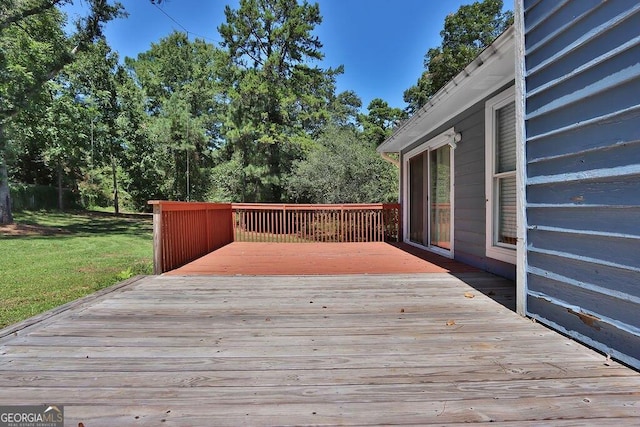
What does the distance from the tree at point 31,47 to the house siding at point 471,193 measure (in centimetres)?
1218

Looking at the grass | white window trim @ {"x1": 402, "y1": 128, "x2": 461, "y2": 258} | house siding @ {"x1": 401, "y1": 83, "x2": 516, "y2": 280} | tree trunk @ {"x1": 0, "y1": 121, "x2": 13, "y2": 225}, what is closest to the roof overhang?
house siding @ {"x1": 401, "y1": 83, "x2": 516, "y2": 280}

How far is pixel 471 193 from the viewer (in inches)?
168

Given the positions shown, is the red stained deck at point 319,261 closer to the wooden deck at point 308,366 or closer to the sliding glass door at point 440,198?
the sliding glass door at point 440,198

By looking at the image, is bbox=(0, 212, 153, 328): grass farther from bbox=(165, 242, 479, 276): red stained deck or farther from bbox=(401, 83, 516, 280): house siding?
bbox=(401, 83, 516, 280): house siding

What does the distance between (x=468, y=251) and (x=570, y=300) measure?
2.41m

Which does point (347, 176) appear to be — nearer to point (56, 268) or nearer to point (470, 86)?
point (470, 86)

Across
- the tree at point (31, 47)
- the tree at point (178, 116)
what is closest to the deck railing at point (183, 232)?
the tree at point (31, 47)

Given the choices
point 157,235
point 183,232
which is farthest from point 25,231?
point 157,235

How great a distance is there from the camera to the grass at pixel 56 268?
144 inches

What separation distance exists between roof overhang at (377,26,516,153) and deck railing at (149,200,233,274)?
11.5ft

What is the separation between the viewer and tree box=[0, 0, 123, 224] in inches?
389

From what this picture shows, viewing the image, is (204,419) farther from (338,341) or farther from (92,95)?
(92,95)

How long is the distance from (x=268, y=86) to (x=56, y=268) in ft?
34.4

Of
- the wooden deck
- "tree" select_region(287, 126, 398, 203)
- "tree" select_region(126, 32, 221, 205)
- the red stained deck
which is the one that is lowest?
the wooden deck
